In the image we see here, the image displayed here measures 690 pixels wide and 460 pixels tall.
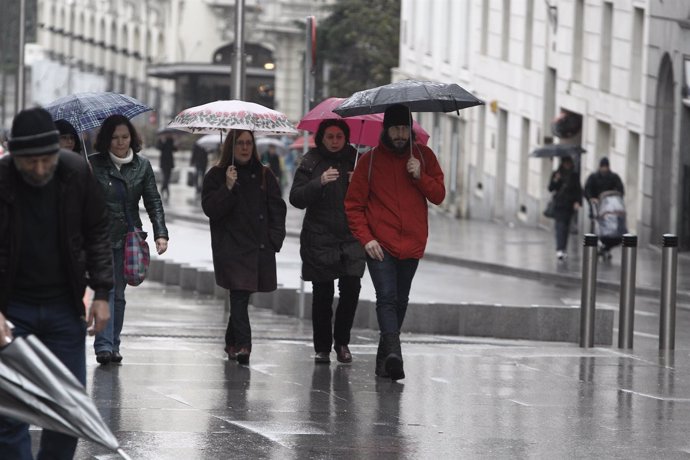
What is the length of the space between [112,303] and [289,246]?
20.4 meters

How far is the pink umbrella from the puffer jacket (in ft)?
4.71

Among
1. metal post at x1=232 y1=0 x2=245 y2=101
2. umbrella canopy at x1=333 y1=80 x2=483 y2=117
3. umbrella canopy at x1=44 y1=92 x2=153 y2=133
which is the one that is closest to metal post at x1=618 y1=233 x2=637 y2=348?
umbrella canopy at x1=333 y1=80 x2=483 y2=117

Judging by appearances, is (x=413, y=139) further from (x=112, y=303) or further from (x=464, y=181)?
(x=464, y=181)

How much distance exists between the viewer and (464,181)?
154 ft

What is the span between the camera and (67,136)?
36.5 ft

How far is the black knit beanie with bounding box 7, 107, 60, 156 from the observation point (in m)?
6.95

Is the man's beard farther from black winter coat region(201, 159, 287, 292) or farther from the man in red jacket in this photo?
black winter coat region(201, 159, 287, 292)

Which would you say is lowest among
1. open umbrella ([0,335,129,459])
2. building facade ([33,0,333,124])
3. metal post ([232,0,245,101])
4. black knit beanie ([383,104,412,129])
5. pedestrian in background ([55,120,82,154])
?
open umbrella ([0,335,129,459])

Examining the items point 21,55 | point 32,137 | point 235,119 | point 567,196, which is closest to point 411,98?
point 235,119

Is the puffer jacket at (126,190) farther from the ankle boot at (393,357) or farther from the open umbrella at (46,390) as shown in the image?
the open umbrella at (46,390)

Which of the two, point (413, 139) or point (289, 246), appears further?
point (289, 246)

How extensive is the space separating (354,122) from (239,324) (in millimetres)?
1926

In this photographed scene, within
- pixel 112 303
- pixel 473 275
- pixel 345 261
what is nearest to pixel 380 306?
pixel 345 261

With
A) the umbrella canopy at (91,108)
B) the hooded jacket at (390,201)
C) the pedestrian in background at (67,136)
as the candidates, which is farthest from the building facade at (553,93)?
the pedestrian in background at (67,136)
